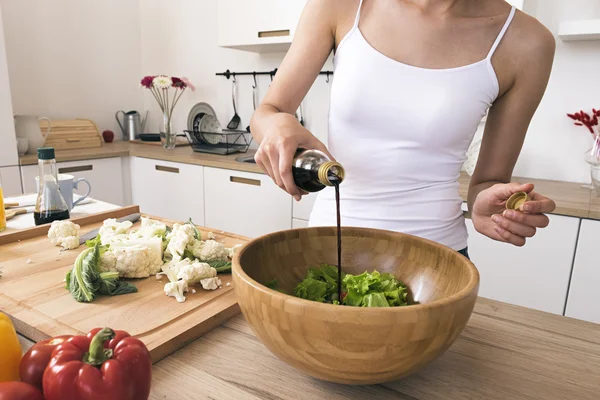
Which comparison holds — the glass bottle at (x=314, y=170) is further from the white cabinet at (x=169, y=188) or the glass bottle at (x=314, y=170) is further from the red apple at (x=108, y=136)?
the red apple at (x=108, y=136)

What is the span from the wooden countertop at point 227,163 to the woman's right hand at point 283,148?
123 centimetres

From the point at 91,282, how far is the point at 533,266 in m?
1.51

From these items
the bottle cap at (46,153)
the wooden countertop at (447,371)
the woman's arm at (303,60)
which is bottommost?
the wooden countertop at (447,371)

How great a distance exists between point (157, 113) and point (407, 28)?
9.28 feet

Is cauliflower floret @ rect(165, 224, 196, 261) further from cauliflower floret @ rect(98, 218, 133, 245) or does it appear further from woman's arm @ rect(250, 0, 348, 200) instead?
woman's arm @ rect(250, 0, 348, 200)

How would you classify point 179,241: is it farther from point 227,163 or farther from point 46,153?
point 227,163

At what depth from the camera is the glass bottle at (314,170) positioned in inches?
22.4

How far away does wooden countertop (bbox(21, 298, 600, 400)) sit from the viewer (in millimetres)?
549

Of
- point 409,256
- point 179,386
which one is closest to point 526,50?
point 409,256

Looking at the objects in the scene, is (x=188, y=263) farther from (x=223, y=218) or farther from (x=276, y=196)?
(x=223, y=218)

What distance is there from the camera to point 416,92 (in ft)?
2.91

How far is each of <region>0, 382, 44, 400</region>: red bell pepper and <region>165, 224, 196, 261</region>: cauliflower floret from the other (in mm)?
458

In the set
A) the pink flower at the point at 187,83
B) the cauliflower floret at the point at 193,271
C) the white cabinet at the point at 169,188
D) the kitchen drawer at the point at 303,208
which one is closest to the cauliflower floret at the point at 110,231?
the cauliflower floret at the point at 193,271

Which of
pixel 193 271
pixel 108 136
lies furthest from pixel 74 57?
pixel 193 271
